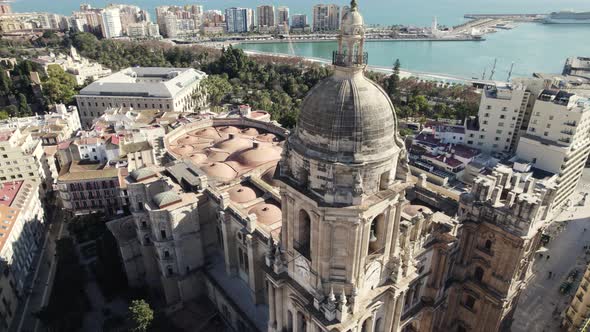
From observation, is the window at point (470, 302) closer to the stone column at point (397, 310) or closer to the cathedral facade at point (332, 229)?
the cathedral facade at point (332, 229)

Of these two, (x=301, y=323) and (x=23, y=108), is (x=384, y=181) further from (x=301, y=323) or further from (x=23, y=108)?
(x=23, y=108)

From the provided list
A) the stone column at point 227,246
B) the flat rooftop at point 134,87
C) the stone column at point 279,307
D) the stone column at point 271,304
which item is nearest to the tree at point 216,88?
the flat rooftop at point 134,87

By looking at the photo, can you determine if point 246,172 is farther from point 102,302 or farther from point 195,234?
point 102,302

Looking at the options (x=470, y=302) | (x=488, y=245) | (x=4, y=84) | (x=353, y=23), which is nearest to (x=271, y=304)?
(x=353, y=23)

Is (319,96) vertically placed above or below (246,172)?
above

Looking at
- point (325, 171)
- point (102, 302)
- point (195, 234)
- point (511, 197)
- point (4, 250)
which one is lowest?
point (102, 302)

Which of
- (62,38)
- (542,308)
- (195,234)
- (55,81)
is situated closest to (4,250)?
(195,234)

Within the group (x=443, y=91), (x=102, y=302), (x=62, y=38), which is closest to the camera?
(x=102, y=302)

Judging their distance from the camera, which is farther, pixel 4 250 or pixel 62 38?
pixel 62 38
